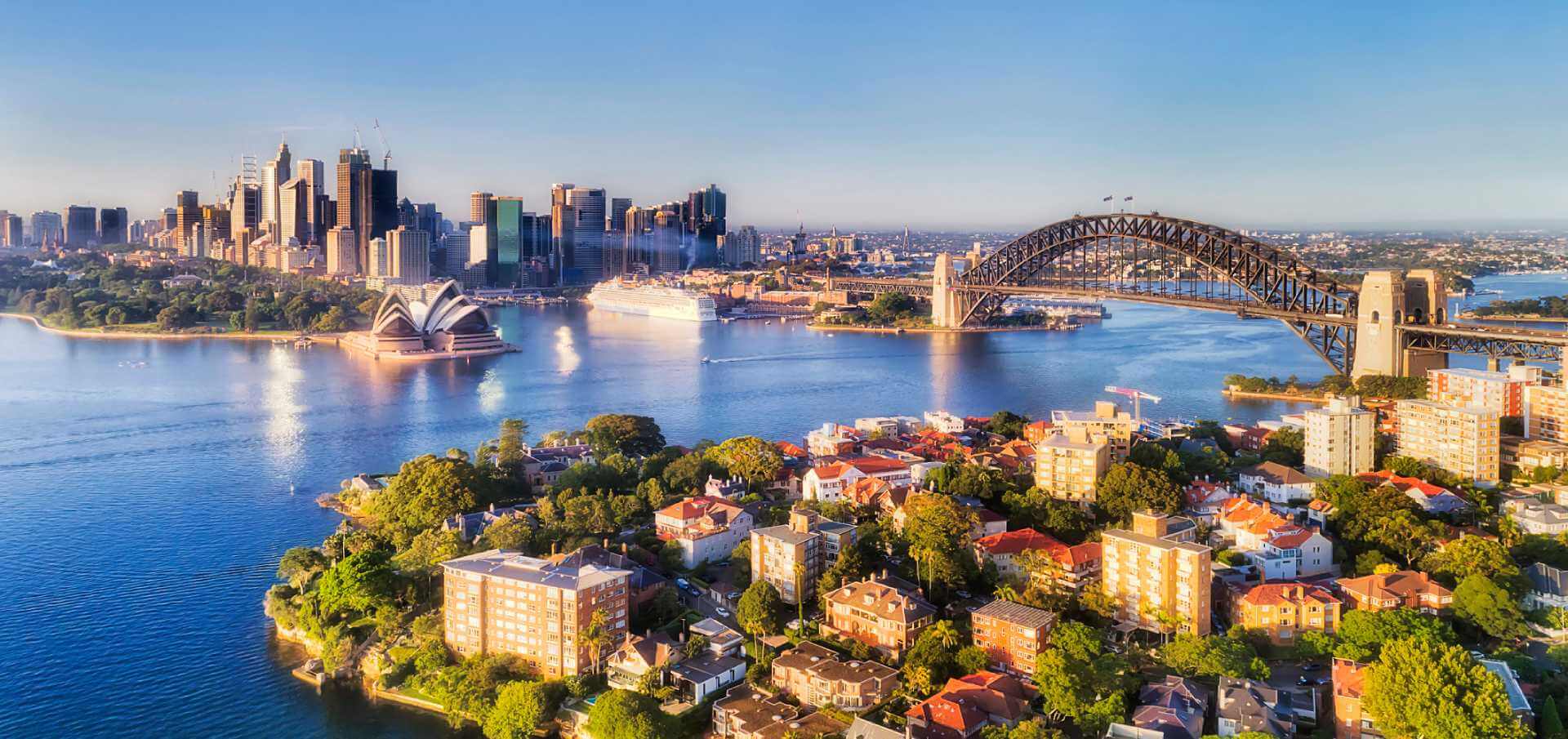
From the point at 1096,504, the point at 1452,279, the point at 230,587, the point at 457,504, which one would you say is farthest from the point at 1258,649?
the point at 1452,279

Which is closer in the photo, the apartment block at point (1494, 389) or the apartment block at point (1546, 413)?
the apartment block at point (1546, 413)

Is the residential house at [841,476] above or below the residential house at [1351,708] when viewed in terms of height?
above

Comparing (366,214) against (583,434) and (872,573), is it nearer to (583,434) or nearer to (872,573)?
(583,434)

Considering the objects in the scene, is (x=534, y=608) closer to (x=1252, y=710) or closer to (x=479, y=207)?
(x=1252, y=710)

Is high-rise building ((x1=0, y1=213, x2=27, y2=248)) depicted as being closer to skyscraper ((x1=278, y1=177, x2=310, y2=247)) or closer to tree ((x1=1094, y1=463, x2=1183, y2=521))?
skyscraper ((x1=278, y1=177, x2=310, y2=247))

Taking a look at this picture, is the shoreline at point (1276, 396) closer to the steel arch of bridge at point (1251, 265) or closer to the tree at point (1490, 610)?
the steel arch of bridge at point (1251, 265)

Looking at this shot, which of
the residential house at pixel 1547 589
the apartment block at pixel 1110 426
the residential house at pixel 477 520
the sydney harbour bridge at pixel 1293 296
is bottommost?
the residential house at pixel 1547 589

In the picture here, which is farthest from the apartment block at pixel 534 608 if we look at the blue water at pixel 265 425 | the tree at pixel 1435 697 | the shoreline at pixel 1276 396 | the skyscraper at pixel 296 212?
the skyscraper at pixel 296 212
